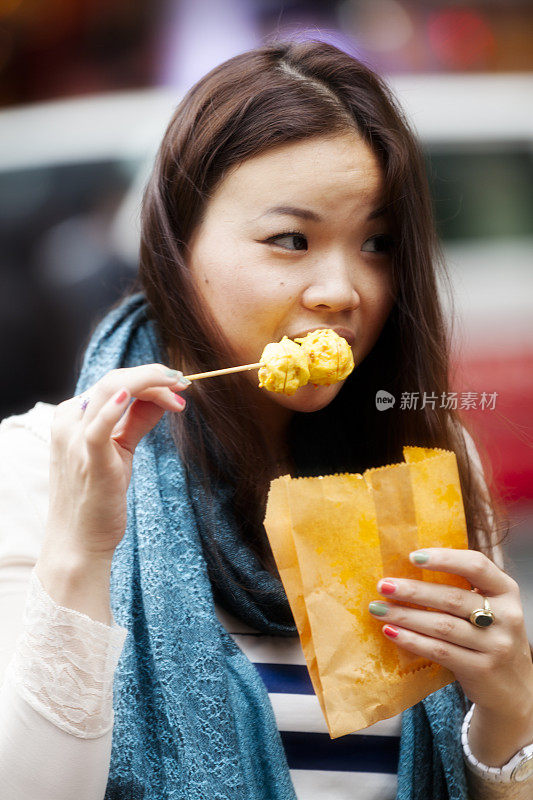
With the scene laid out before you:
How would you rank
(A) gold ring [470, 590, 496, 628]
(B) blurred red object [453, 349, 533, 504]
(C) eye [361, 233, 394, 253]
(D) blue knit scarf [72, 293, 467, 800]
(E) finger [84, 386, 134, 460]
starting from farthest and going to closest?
1. (B) blurred red object [453, 349, 533, 504]
2. (C) eye [361, 233, 394, 253]
3. (D) blue knit scarf [72, 293, 467, 800]
4. (A) gold ring [470, 590, 496, 628]
5. (E) finger [84, 386, 134, 460]

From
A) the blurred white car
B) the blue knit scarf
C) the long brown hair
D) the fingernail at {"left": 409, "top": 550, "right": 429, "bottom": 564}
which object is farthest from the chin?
the blurred white car

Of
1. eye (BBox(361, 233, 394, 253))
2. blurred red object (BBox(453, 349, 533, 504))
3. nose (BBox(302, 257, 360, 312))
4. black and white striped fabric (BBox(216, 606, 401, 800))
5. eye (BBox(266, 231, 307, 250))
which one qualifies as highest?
eye (BBox(266, 231, 307, 250))

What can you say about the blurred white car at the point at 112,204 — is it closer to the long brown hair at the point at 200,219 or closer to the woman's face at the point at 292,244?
the long brown hair at the point at 200,219

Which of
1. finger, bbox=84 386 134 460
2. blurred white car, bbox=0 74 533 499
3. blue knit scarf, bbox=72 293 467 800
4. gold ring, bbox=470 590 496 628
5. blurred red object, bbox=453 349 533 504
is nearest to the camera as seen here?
finger, bbox=84 386 134 460

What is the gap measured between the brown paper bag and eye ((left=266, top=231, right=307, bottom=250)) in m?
0.50

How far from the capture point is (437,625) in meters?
1.24

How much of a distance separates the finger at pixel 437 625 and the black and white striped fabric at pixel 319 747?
37 cm

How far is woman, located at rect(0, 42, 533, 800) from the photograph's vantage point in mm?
1214

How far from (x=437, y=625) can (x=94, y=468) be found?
1.95 feet

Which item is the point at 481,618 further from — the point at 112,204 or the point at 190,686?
the point at 112,204

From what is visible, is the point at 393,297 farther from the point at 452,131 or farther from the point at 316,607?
the point at 452,131

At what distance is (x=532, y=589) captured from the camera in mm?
2125


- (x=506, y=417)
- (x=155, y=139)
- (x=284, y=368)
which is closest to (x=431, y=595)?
(x=284, y=368)

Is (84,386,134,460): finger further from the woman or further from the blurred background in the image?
the blurred background
